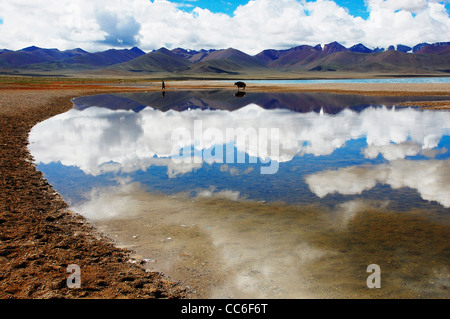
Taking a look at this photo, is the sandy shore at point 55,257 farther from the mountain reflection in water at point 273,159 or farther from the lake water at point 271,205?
the mountain reflection in water at point 273,159

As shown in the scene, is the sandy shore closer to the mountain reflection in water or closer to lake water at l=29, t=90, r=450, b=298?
lake water at l=29, t=90, r=450, b=298

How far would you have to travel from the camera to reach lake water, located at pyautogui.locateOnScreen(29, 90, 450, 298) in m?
5.73

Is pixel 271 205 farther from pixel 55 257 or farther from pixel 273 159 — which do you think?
pixel 55 257

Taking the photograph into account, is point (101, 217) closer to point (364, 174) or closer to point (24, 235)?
point (24, 235)

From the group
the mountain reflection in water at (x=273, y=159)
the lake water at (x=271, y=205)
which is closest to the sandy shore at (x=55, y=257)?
the lake water at (x=271, y=205)

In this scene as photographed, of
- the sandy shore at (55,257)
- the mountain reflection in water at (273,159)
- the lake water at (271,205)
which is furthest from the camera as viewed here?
the mountain reflection in water at (273,159)

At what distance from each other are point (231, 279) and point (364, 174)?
23.9 feet

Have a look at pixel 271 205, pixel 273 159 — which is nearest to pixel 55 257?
pixel 271 205

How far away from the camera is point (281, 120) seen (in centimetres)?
2466

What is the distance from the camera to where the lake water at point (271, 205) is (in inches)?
226

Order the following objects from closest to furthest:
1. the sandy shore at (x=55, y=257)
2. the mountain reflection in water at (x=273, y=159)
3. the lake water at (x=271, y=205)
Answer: the sandy shore at (x=55, y=257)
the lake water at (x=271, y=205)
the mountain reflection in water at (x=273, y=159)

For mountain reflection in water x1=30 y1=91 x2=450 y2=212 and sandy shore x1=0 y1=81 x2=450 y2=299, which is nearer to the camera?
sandy shore x1=0 y1=81 x2=450 y2=299

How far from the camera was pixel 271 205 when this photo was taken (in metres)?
8.66

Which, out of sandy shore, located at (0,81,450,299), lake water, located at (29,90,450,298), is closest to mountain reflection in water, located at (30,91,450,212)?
lake water, located at (29,90,450,298)
